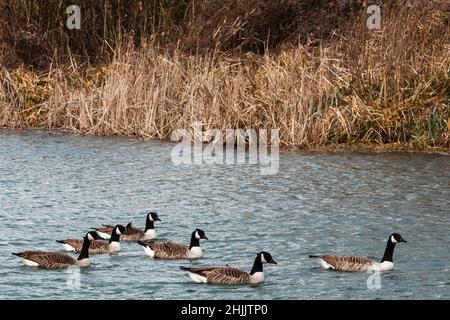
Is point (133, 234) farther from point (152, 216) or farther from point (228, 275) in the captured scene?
point (228, 275)

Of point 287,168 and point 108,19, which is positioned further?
point 108,19

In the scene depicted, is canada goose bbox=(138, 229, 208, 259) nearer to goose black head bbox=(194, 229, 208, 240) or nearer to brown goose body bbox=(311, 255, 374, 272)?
goose black head bbox=(194, 229, 208, 240)

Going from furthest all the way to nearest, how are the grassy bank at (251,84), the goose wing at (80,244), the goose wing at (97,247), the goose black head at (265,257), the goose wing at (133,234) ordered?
the grassy bank at (251,84)
the goose wing at (133,234)
the goose wing at (97,247)
the goose wing at (80,244)
the goose black head at (265,257)

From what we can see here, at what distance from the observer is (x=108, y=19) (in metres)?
28.3

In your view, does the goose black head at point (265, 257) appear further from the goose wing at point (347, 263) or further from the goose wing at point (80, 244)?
the goose wing at point (80, 244)

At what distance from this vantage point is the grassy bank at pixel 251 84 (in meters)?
22.4

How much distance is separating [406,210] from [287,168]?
3.58 metres

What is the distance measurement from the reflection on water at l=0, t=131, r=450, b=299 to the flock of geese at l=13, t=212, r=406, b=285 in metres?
0.11

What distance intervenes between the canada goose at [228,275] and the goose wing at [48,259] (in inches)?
56.2

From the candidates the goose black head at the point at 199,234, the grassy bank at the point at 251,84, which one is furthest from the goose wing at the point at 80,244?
the grassy bank at the point at 251,84

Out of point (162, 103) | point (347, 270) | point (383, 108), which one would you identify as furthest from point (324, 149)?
point (347, 270)

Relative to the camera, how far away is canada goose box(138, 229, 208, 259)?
1471 centimetres
